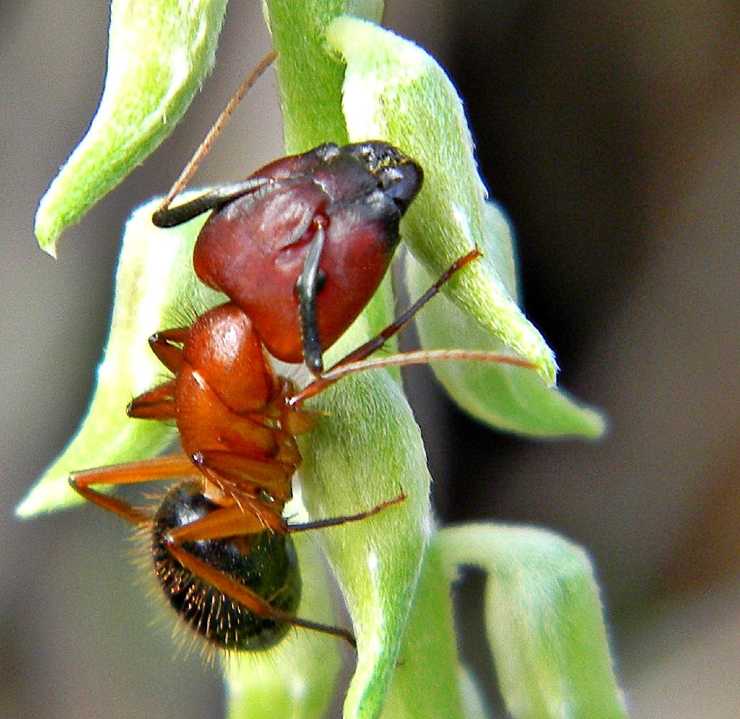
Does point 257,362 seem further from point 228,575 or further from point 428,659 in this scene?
point 428,659

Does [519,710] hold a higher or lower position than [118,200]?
lower

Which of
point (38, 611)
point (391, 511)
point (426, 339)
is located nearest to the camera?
point (391, 511)

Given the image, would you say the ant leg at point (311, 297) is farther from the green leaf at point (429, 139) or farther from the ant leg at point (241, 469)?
the ant leg at point (241, 469)

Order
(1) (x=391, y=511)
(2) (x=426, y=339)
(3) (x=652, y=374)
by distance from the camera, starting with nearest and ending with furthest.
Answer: (1) (x=391, y=511) → (2) (x=426, y=339) → (3) (x=652, y=374)

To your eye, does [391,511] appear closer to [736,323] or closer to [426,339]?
[426,339]

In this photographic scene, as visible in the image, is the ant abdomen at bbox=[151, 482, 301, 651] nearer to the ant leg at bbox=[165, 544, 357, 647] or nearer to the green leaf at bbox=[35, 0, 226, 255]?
the ant leg at bbox=[165, 544, 357, 647]

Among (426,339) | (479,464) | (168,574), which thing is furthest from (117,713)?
(426,339)
